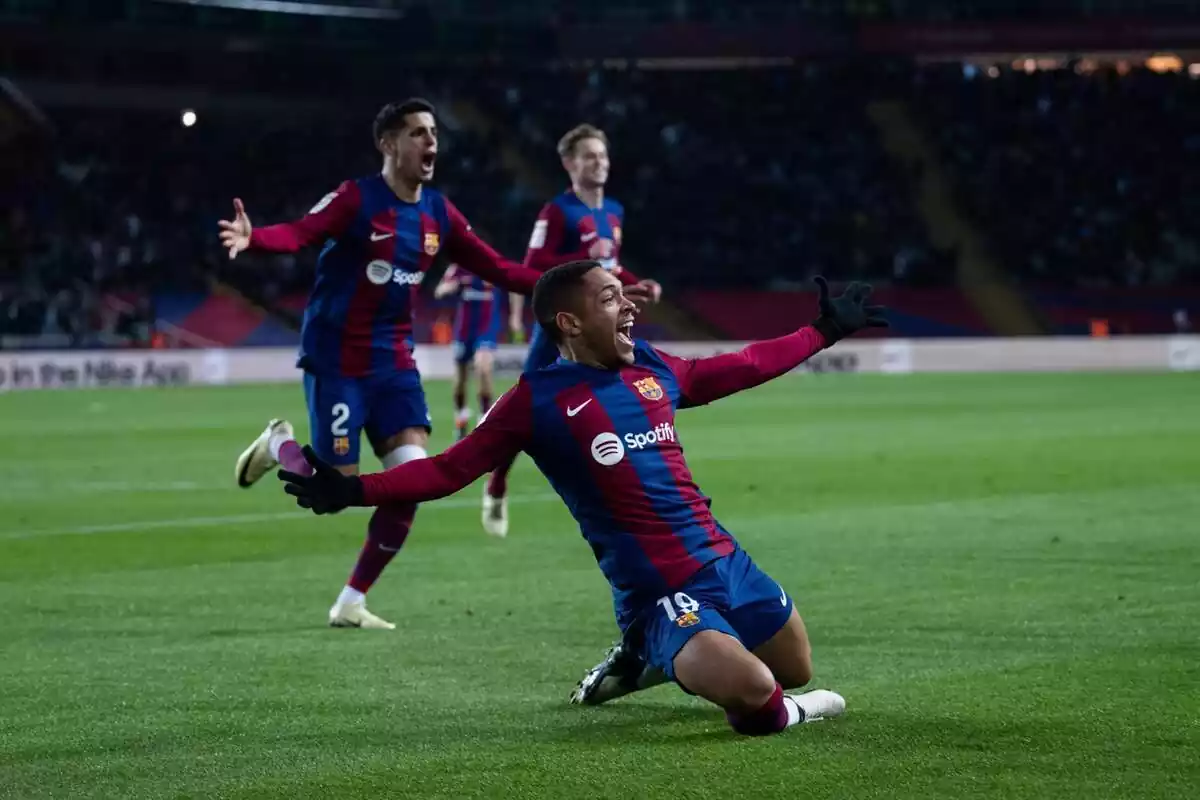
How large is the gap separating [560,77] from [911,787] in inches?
1748

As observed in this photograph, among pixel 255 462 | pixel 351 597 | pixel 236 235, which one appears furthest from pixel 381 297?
pixel 351 597

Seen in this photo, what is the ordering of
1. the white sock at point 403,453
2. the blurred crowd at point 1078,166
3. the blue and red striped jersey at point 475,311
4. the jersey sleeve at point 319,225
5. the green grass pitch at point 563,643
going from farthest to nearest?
the blurred crowd at point 1078,166, the blue and red striped jersey at point 475,311, the white sock at point 403,453, the jersey sleeve at point 319,225, the green grass pitch at point 563,643

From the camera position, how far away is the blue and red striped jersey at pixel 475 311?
71.8ft

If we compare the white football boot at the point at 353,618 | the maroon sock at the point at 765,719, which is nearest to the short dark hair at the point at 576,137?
the white football boot at the point at 353,618

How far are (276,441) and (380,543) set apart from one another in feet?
2.52

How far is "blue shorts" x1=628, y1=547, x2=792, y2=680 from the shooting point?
19.3 feet

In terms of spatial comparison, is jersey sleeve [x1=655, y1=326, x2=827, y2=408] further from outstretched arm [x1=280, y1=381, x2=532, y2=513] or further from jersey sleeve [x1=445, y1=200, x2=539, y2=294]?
jersey sleeve [x1=445, y1=200, x2=539, y2=294]

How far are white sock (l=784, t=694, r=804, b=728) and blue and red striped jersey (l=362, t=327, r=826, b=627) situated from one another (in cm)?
48

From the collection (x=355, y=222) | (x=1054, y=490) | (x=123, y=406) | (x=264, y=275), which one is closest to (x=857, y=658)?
(x=355, y=222)

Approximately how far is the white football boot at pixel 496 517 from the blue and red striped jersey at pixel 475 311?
32.0 ft

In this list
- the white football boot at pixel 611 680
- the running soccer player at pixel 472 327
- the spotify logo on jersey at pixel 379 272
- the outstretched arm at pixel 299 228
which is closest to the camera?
the white football boot at pixel 611 680

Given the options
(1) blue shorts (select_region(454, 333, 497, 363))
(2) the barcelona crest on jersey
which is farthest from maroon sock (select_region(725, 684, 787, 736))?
(1) blue shorts (select_region(454, 333, 497, 363))

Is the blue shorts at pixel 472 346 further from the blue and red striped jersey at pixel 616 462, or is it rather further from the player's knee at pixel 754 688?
the player's knee at pixel 754 688

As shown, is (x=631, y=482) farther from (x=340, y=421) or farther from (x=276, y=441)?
(x=340, y=421)
